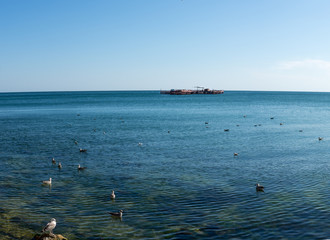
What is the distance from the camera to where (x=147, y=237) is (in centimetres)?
1480

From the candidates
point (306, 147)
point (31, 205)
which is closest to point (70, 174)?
point (31, 205)

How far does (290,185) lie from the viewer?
22.6 metres

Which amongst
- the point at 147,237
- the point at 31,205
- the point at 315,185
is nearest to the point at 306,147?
the point at 315,185

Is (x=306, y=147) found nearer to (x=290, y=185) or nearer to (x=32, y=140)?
(x=290, y=185)

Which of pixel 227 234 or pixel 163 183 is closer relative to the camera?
pixel 227 234

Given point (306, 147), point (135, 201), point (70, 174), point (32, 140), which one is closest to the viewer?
point (135, 201)

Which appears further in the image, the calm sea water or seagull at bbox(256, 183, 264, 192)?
seagull at bbox(256, 183, 264, 192)

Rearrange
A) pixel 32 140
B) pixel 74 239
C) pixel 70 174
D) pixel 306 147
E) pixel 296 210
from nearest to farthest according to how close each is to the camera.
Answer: pixel 74 239 → pixel 296 210 → pixel 70 174 → pixel 306 147 → pixel 32 140

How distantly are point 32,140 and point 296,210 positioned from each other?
36.2 metres

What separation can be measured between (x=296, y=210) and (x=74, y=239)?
40.3ft

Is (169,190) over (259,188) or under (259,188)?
under

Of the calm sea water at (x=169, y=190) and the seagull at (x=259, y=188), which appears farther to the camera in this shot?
the seagull at (x=259, y=188)

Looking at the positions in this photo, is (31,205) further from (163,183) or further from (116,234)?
(163,183)

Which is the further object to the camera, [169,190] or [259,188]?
[169,190]
